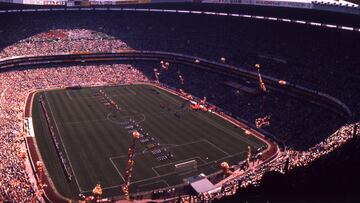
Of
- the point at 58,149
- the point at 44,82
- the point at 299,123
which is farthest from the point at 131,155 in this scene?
the point at 44,82

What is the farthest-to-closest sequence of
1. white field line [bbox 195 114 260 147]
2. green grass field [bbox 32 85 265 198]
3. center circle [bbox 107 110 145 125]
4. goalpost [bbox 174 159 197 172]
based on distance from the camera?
center circle [bbox 107 110 145 125], white field line [bbox 195 114 260 147], goalpost [bbox 174 159 197 172], green grass field [bbox 32 85 265 198]

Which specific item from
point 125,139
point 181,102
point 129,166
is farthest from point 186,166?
point 181,102

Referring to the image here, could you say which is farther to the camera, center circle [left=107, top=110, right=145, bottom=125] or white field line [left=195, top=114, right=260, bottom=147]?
center circle [left=107, top=110, right=145, bottom=125]

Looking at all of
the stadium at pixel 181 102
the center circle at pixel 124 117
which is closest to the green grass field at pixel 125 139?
the center circle at pixel 124 117

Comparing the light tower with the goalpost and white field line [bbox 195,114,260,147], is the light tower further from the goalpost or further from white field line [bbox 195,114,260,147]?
white field line [bbox 195,114,260,147]

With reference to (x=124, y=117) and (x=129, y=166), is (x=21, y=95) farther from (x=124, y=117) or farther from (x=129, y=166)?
(x=129, y=166)

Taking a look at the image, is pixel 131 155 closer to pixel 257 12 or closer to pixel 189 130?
pixel 189 130

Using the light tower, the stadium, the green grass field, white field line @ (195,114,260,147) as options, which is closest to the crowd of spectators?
the stadium
